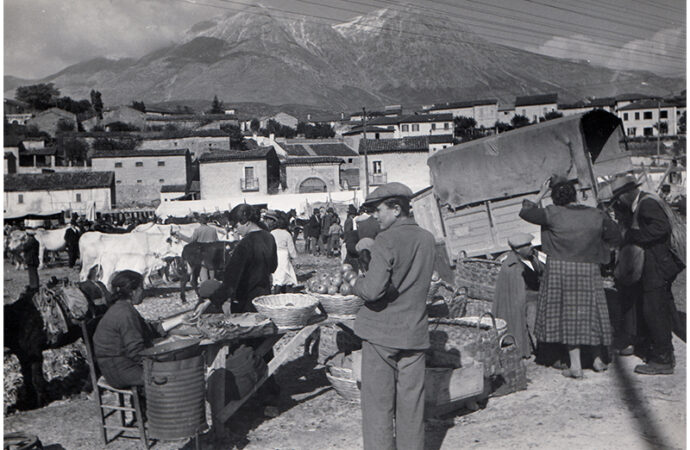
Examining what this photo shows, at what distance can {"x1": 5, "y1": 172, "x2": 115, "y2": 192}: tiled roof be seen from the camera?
38.6m

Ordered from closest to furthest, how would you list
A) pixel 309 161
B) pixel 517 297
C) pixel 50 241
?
pixel 517 297
pixel 50 241
pixel 309 161

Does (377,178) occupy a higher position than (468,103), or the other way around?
(468,103)

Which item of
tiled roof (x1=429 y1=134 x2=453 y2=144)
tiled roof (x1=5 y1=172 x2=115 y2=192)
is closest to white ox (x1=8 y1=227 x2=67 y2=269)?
tiled roof (x1=5 y1=172 x2=115 y2=192)

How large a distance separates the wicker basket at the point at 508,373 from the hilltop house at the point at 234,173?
42.2 m

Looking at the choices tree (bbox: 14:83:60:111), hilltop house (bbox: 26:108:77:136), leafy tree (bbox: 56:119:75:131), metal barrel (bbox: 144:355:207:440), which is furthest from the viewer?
tree (bbox: 14:83:60:111)

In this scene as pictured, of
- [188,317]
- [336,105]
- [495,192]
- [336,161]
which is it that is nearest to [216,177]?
[336,161]

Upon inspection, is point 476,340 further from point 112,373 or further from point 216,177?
point 216,177

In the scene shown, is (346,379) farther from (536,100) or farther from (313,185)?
(536,100)

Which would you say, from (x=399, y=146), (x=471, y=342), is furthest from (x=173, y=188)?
(x=471, y=342)

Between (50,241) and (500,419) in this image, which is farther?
(50,241)

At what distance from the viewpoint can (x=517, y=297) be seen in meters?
6.23

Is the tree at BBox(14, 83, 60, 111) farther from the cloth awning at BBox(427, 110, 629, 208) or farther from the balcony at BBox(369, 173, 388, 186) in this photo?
the cloth awning at BBox(427, 110, 629, 208)

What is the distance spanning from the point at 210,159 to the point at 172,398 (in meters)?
43.9

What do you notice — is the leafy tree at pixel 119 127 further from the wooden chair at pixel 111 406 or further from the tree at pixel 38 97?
the wooden chair at pixel 111 406
